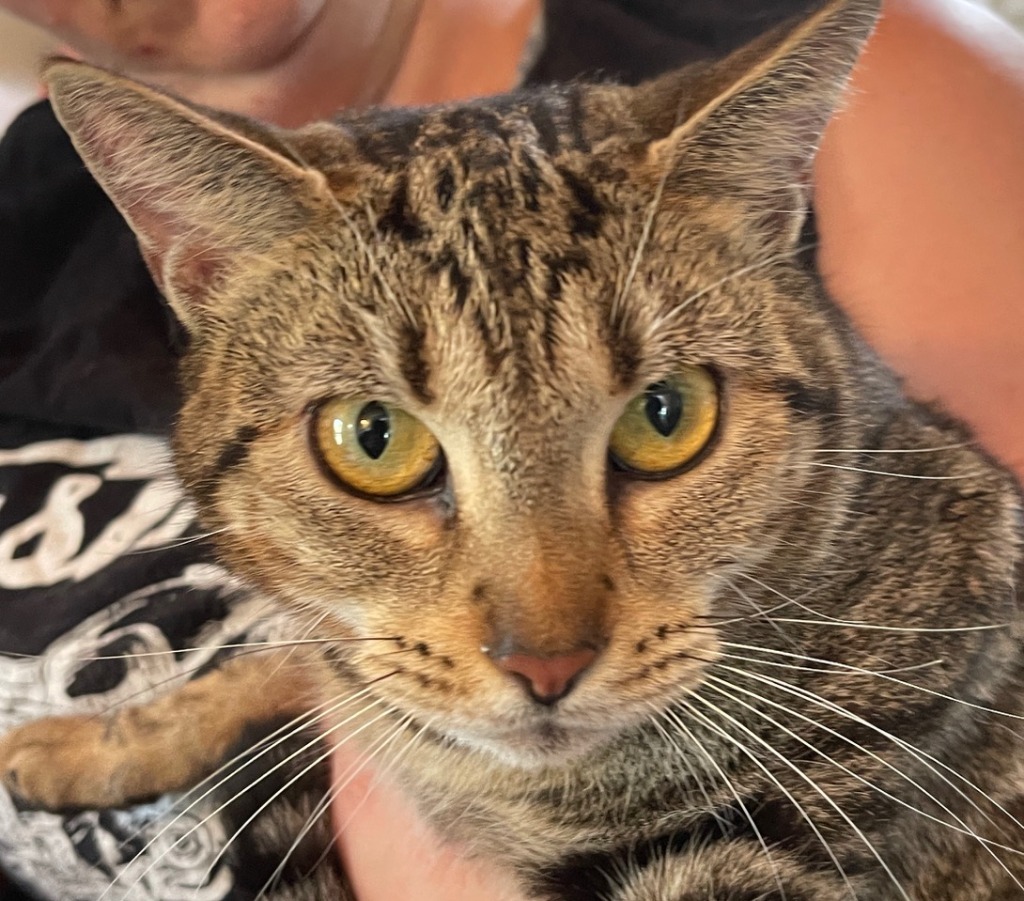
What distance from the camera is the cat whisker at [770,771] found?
69 cm

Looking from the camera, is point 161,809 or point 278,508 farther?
point 161,809

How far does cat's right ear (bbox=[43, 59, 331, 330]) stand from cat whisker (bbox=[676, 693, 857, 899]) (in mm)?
517

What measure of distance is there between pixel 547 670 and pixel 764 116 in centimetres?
48

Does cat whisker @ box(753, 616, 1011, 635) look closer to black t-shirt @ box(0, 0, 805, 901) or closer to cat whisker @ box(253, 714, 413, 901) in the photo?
cat whisker @ box(253, 714, 413, 901)

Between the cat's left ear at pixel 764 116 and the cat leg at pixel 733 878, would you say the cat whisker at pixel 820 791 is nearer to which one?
the cat leg at pixel 733 878

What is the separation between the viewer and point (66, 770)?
100cm

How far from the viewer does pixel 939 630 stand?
2.45ft

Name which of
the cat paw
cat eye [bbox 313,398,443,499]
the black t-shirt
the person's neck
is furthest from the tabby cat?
the person's neck

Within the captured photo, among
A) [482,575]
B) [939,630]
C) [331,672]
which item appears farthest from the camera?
[331,672]

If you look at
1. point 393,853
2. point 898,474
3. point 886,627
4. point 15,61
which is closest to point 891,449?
point 898,474

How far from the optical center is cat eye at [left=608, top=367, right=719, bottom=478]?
69 cm

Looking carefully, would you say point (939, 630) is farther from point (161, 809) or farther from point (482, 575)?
point (161, 809)

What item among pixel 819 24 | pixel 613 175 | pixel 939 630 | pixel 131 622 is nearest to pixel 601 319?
pixel 613 175

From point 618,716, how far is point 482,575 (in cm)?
16
